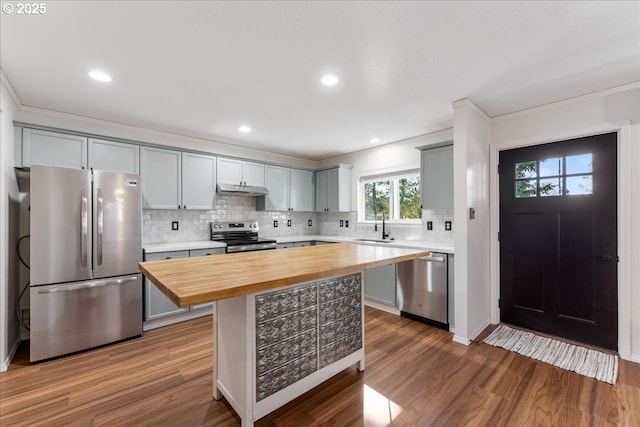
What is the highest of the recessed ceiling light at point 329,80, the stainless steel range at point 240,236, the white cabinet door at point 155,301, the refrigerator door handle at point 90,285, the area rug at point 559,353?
the recessed ceiling light at point 329,80

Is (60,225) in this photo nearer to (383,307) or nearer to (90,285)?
(90,285)

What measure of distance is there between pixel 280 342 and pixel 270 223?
132 inches

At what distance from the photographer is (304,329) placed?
1854 millimetres

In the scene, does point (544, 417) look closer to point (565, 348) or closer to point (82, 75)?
point (565, 348)

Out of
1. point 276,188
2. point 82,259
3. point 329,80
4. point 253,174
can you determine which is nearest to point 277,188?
point 276,188

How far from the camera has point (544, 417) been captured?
1.77 m

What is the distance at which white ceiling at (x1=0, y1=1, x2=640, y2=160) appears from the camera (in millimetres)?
1562

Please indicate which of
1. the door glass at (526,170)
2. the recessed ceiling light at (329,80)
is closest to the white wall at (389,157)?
the door glass at (526,170)

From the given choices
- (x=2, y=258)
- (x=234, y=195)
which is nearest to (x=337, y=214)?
(x=234, y=195)

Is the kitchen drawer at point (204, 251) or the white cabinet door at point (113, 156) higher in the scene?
the white cabinet door at point (113, 156)

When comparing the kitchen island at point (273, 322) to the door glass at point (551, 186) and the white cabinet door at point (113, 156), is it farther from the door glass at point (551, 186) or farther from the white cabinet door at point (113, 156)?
the white cabinet door at point (113, 156)

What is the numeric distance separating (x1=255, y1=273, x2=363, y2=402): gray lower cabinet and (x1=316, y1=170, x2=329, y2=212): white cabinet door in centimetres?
289

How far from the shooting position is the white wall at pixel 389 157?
12.5 feet

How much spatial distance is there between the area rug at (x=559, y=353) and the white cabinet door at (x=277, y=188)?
3.40 metres
